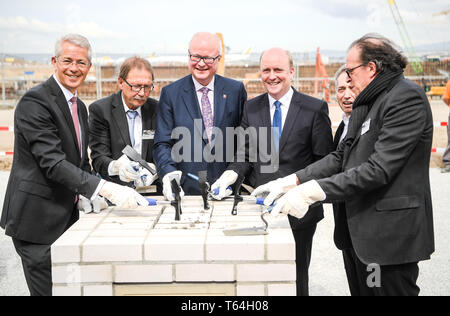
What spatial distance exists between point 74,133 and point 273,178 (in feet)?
4.20

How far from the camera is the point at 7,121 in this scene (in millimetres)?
16281

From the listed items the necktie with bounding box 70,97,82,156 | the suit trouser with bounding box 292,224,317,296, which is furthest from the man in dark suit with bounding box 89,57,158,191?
the suit trouser with bounding box 292,224,317,296

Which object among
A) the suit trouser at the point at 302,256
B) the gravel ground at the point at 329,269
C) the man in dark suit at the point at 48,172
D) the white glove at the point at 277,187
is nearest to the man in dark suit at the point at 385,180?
the white glove at the point at 277,187

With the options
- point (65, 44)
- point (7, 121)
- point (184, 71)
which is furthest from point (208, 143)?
point (184, 71)

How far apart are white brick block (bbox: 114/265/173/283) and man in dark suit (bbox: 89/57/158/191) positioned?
1389 millimetres

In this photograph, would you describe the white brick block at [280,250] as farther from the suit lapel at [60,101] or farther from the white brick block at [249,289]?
the suit lapel at [60,101]

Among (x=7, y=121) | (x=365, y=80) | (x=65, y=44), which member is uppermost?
(x=65, y=44)

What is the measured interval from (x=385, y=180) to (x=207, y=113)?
1.52m

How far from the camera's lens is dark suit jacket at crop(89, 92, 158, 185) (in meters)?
3.42

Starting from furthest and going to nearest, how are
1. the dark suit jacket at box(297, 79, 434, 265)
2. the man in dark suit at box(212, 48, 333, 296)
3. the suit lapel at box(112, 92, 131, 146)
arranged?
the suit lapel at box(112, 92, 131, 146) → the man in dark suit at box(212, 48, 333, 296) → the dark suit jacket at box(297, 79, 434, 265)

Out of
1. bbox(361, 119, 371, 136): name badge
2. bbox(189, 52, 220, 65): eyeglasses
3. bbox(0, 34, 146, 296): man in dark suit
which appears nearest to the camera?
bbox(361, 119, 371, 136): name badge

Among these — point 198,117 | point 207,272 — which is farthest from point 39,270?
point 198,117

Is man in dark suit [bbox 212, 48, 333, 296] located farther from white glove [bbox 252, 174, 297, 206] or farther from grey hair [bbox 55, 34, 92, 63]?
grey hair [bbox 55, 34, 92, 63]
